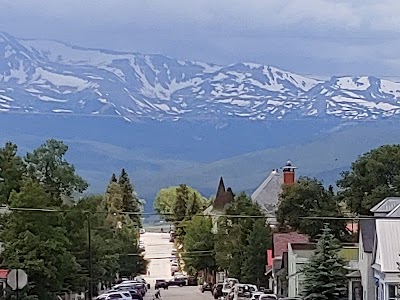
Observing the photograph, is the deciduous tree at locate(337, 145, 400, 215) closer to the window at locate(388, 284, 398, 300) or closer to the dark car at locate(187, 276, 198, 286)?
the dark car at locate(187, 276, 198, 286)

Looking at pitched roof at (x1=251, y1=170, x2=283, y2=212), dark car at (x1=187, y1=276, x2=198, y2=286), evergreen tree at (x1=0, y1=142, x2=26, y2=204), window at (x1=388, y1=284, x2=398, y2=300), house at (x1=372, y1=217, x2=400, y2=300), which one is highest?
pitched roof at (x1=251, y1=170, x2=283, y2=212)

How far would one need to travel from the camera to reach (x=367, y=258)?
4562 cm

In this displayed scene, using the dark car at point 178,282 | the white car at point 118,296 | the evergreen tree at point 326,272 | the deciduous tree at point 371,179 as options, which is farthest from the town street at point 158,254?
the evergreen tree at point 326,272

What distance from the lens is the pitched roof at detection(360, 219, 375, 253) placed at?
4538 centimetres

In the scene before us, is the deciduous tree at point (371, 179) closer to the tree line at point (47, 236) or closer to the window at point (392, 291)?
the tree line at point (47, 236)

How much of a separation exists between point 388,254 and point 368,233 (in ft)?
17.7

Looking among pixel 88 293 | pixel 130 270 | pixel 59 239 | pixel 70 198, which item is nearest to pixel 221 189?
pixel 130 270

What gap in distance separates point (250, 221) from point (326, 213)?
537cm

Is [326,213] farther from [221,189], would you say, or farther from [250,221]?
[221,189]

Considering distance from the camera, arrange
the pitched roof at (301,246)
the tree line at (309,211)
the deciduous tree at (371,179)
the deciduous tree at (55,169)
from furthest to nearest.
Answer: the deciduous tree at (55,169) < the deciduous tree at (371,179) < the tree line at (309,211) < the pitched roof at (301,246)

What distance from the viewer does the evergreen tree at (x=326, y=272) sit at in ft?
139

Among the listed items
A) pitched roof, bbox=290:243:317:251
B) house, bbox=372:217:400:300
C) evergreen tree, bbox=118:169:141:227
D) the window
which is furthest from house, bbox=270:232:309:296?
evergreen tree, bbox=118:169:141:227

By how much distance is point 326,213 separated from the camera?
7369 cm

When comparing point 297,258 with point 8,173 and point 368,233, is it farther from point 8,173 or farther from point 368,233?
point 8,173
